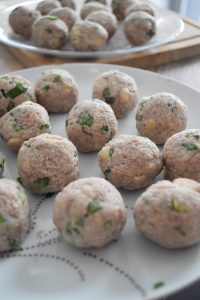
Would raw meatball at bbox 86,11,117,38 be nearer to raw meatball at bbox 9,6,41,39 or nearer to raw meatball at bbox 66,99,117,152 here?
raw meatball at bbox 9,6,41,39

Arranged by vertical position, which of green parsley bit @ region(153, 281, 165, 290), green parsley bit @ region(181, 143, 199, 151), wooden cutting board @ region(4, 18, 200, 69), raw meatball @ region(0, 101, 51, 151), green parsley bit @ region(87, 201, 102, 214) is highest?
green parsley bit @ region(181, 143, 199, 151)

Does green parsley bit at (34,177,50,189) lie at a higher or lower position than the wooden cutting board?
higher

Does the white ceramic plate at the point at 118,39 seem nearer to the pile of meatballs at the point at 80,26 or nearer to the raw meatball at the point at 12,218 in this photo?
the pile of meatballs at the point at 80,26

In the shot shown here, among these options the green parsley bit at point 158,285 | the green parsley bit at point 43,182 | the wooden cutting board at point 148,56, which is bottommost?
the wooden cutting board at point 148,56

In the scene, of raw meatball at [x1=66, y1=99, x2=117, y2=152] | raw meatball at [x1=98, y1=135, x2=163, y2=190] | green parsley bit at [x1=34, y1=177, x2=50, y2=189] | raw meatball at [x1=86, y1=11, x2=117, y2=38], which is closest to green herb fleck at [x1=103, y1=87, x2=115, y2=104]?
raw meatball at [x1=66, y1=99, x2=117, y2=152]

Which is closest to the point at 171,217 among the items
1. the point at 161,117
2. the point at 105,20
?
the point at 161,117

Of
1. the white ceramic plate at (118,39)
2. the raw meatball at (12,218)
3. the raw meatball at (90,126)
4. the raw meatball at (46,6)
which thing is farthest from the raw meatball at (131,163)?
the raw meatball at (46,6)

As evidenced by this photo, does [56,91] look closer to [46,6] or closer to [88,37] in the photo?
[88,37]
